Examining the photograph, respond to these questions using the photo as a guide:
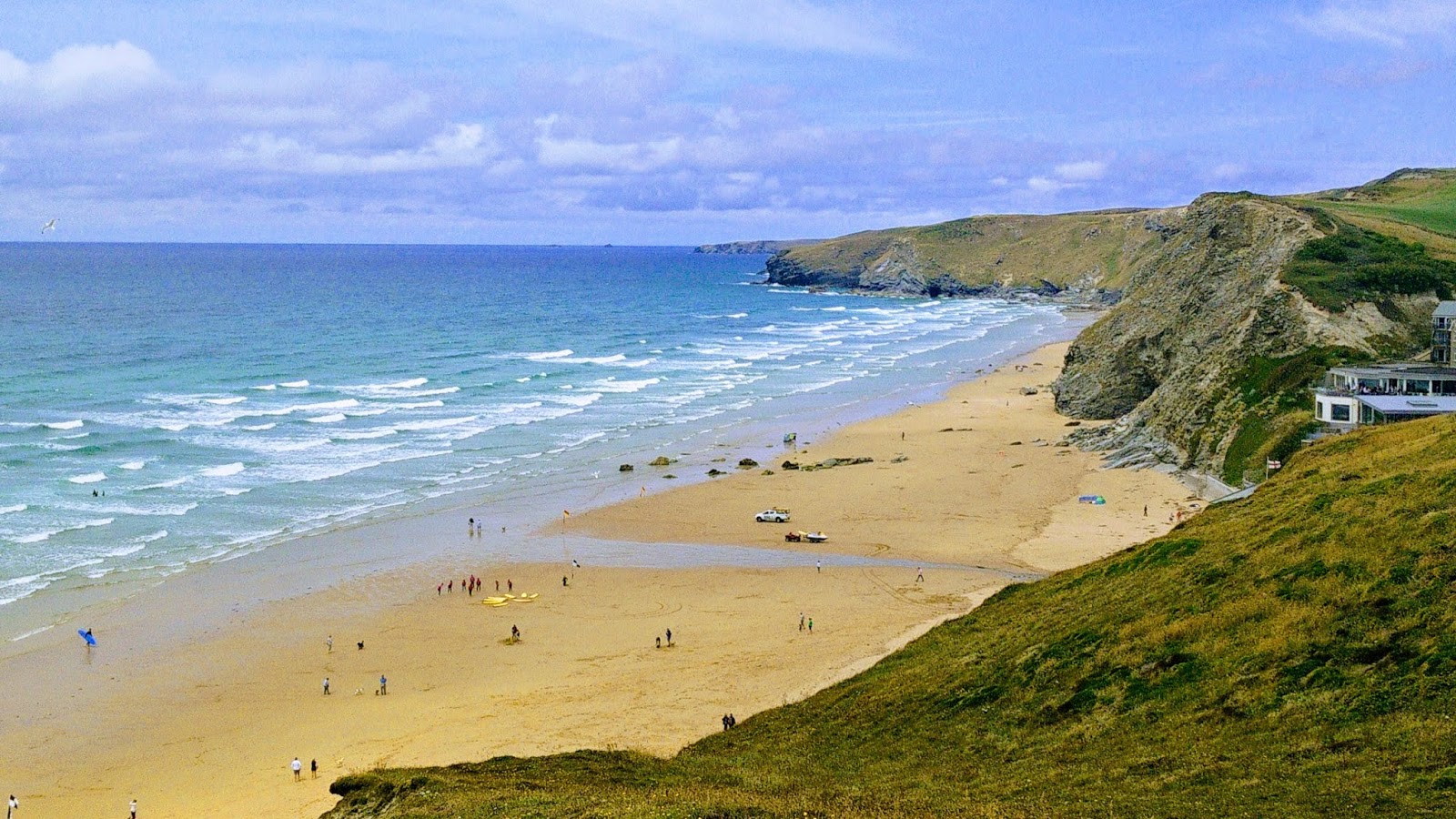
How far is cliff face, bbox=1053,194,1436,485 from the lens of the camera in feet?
165

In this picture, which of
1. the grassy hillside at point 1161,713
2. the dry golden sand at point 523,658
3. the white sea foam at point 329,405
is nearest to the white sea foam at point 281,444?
the white sea foam at point 329,405

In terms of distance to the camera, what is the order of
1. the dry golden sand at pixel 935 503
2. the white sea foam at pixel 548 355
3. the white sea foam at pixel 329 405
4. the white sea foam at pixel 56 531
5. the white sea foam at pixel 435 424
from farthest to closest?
1. the white sea foam at pixel 548 355
2. the white sea foam at pixel 329 405
3. the white sea foam at pixel 435 424
4. the dry golden sand at pixel 935 503
5. the white sea foam at pixel 56 531

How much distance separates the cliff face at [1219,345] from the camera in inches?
1980

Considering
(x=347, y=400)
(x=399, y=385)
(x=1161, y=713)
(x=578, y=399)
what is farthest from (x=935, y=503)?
(x=399, y=385)

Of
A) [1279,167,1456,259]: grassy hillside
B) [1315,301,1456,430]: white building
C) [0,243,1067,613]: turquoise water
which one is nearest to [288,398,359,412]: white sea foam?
[0,243,1067,613]: turquoise water

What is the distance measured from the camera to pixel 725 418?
7712 centimetres

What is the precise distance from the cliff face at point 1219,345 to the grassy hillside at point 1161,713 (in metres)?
24.1

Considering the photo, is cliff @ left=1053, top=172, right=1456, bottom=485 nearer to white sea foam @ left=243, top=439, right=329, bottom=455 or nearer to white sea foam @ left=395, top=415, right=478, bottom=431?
white sea foam @ left=395, top=415, right=478, bottom=431

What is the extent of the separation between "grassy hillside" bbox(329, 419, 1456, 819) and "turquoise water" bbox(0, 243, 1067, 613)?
30.1 meters

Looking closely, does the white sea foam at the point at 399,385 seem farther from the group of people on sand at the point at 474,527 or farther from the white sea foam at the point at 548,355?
the group of people on sand at the point at 474,527

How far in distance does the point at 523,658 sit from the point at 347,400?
164 feet

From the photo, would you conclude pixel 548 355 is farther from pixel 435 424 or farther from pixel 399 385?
pixel 435 424

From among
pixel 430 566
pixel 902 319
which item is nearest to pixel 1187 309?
pixel 430 566

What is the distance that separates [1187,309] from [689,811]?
58.0 m
